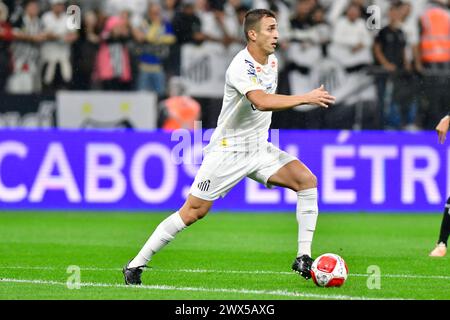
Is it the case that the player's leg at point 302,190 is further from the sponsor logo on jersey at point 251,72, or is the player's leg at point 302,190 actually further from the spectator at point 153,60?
the spectator at point 153,60

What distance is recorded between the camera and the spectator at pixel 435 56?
19422 millimetres

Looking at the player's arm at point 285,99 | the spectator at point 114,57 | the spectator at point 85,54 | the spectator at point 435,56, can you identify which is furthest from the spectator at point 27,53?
the player's arm at point 285,99

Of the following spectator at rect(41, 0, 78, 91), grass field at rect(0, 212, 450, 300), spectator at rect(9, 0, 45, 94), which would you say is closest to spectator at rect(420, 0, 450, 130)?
grass field at rect(0, 212, 450, 300)

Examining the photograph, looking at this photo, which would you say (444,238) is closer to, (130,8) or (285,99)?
(285,99)

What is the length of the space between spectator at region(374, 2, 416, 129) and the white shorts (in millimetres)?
9271

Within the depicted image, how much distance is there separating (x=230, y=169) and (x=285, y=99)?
91cm

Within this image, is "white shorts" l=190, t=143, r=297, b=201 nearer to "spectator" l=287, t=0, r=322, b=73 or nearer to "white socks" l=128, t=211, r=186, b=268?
"white socks" l=128, t=211, r=186, b=268

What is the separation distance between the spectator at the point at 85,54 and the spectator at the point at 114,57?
106 millimetres

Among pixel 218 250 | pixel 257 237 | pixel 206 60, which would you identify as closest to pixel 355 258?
pixel 218 250

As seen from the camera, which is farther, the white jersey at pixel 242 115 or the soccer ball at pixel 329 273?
the white jersey at pixel 242 115

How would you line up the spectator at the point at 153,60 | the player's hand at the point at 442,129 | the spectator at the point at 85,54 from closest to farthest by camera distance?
the player's hand at the point at 442,129 → the spectator at the point at 85,54 → the spectator at the point at 153,60
